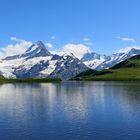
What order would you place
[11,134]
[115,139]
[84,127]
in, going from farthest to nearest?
[84,127] < [11,134] < [115,139]

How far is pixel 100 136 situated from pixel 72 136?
19.1 ft

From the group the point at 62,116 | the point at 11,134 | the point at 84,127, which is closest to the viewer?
the point at 11,134

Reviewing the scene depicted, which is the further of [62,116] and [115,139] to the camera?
[62,116]

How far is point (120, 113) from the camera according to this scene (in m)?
106

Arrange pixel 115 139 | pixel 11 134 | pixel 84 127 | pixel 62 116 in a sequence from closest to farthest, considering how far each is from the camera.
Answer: pixel 115 139 → pixel 11 134 → pixel 84 127 → pixel 62 116

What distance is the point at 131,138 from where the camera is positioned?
72688 mm

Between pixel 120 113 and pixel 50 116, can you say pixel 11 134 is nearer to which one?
pixel 50 116

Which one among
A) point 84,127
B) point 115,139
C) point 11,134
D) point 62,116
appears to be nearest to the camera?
point 115,139

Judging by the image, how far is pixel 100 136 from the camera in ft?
246

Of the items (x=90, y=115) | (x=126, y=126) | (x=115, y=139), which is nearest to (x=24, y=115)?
(x=90, y=115)

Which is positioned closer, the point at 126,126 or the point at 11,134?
the point at 11,134

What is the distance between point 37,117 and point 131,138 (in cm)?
3508

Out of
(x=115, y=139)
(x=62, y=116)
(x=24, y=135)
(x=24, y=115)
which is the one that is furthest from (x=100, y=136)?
(x=24, y=115)

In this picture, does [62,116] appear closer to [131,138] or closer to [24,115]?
[24,115]
